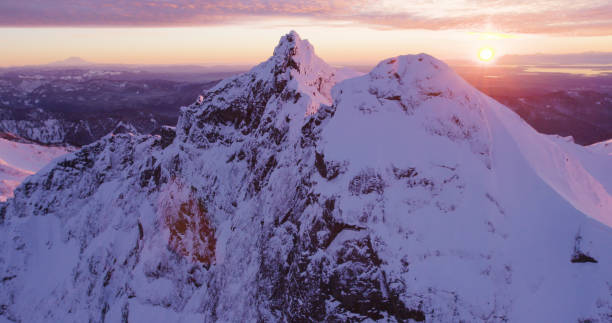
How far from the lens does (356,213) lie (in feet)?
88.9

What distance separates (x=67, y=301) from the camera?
6200 centimetres

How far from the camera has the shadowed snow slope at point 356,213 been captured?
23.6m

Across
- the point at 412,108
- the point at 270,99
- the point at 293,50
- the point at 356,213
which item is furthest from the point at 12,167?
the point at 412,108

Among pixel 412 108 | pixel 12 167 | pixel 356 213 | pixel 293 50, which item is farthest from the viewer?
pixel 12 167

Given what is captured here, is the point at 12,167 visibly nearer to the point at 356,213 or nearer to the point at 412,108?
the point at 356,213

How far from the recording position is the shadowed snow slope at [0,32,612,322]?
77.4 ft

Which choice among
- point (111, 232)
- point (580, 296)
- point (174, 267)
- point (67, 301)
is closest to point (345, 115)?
point (580, 296)

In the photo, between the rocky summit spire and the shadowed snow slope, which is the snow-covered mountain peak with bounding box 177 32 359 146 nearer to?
the rocky summit spire

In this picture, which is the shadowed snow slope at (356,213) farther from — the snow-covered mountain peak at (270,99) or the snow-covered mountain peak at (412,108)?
the snow-covered mountain peak at (270,99)

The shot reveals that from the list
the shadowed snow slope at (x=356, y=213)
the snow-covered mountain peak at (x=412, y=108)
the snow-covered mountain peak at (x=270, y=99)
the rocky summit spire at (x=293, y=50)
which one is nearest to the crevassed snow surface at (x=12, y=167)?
the shadowed snow slope at (x=356, y=213)

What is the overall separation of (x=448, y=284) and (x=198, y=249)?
36.1m

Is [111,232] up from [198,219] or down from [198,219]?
down

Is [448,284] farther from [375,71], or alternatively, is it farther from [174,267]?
[174,267]

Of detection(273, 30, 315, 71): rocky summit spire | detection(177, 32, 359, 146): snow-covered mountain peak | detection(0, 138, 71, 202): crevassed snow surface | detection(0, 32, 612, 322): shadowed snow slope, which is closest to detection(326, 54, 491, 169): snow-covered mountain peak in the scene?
detection(0, 32, 612, 322): shadowed snow slope
